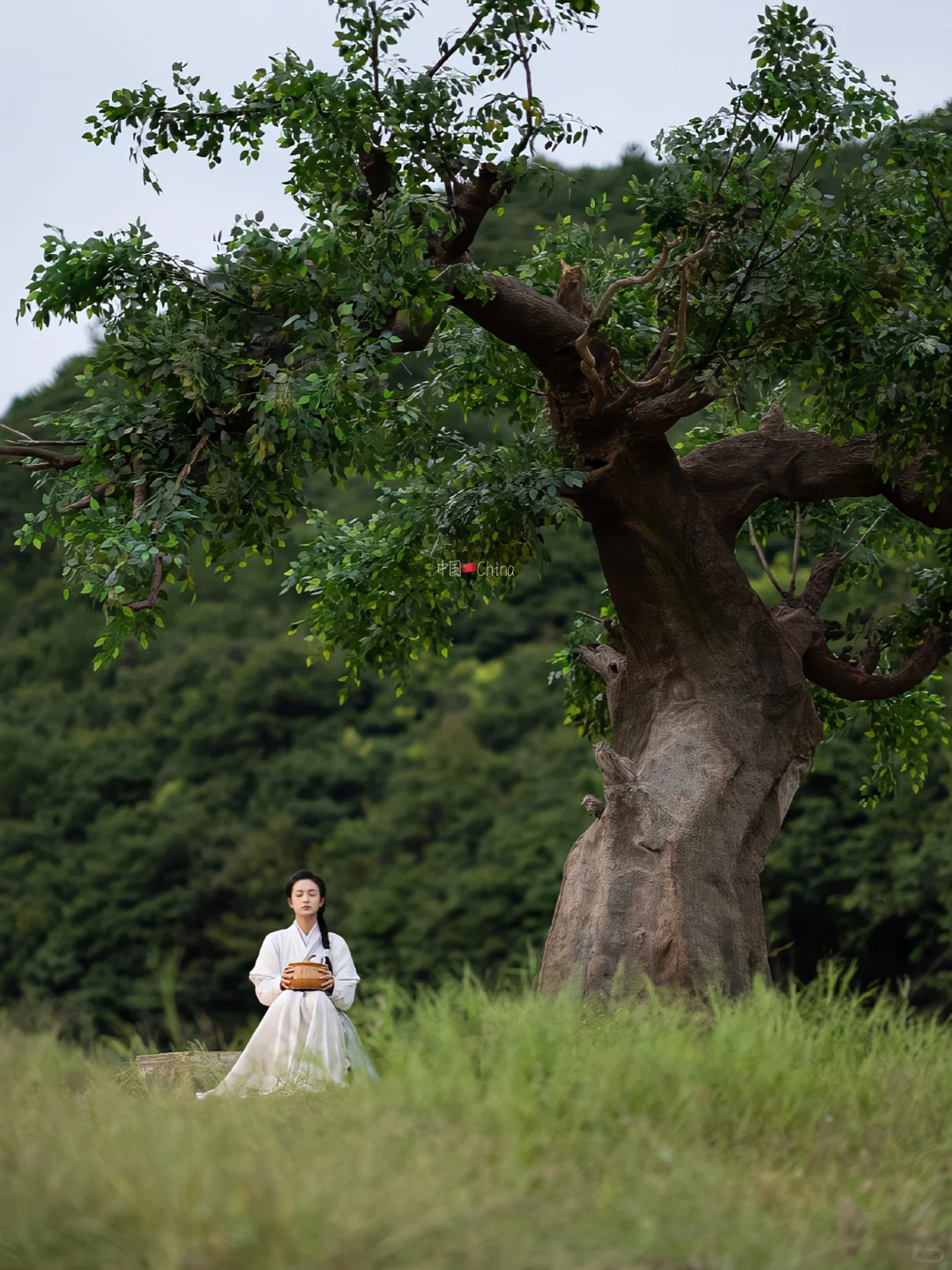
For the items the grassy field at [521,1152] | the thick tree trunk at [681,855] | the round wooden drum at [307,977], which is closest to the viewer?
the grassy field at [521,1152]

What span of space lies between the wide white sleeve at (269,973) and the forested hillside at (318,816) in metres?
17.5

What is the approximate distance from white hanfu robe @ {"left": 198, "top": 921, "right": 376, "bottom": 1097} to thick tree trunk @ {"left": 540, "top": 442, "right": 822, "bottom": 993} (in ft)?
4.38

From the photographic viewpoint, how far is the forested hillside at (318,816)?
27188 mm

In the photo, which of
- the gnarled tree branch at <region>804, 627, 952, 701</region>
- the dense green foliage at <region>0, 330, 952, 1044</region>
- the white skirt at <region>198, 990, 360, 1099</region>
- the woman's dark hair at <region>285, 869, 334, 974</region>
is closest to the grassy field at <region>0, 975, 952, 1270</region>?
the white skirt at <region>198, 990, 360, 1099</region>

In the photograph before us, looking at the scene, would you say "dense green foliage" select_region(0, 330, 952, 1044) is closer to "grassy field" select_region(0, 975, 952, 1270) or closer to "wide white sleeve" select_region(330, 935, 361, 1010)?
"wide white sleeve" select_region(330, 935, 361, 1010)

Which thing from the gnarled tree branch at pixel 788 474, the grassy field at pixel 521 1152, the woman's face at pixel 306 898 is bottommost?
the grassy field at pixel 521 1152

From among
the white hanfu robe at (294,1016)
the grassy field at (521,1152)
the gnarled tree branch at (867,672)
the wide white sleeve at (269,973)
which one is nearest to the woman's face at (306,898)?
the white hanfu robe at (294,1016)

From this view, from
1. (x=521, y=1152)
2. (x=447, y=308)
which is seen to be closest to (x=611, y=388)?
(x=447, y=308)

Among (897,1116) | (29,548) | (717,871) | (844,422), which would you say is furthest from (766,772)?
(29,548)

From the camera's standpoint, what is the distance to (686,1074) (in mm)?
5422

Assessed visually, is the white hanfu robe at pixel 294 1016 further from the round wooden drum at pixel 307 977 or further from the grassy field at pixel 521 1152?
the grassy field at pixel 521 1152

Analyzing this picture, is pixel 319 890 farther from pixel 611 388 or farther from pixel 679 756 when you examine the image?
pixel 611 388

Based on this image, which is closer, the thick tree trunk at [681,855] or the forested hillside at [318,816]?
the thick tree trunk at [681,855]

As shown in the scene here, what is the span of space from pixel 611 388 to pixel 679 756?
97.1 inches
